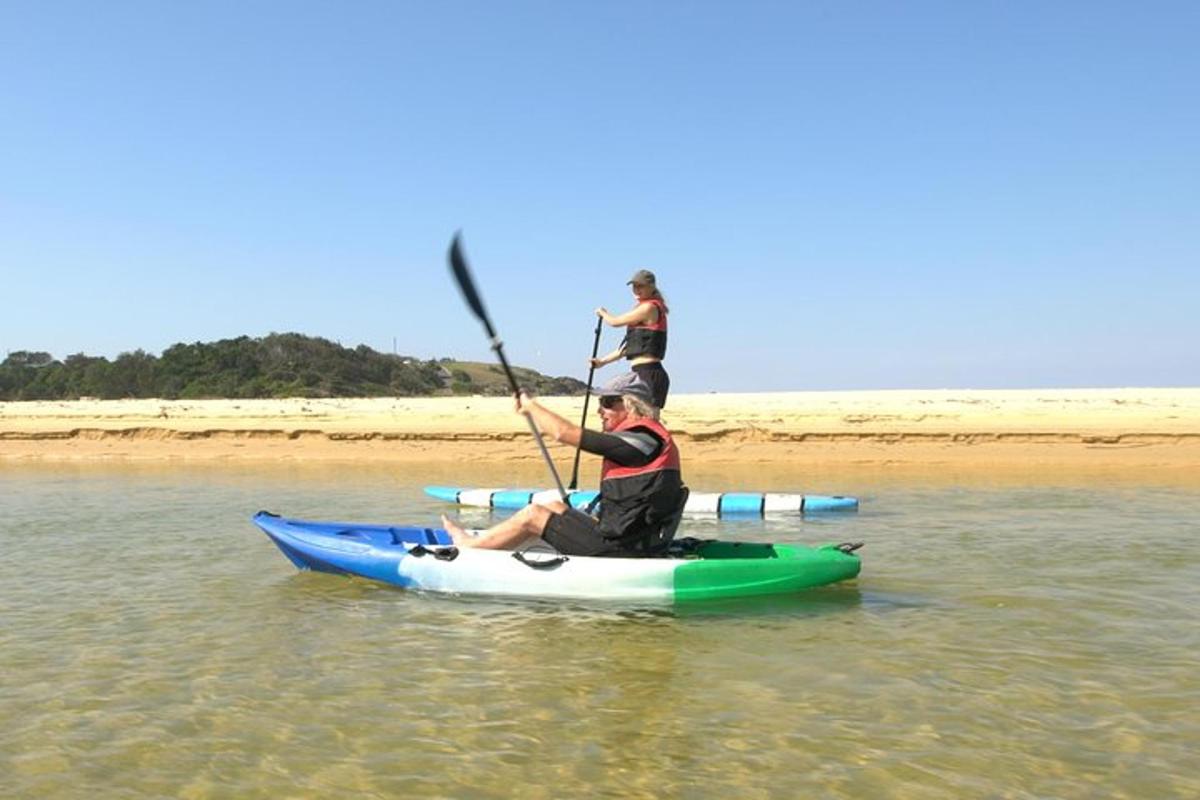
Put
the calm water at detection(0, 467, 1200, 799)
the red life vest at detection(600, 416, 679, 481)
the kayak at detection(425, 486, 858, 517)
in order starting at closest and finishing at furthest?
the calm water at detection(0, 467, 1200, 799)
the red life vest at detection(600, 416, 679, 481)
the kayak at detection(425, 486, 858, 517)

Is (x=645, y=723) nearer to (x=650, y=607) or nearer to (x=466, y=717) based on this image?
(x=466, y=717)

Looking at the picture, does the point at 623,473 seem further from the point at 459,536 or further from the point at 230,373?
the point at 230,373

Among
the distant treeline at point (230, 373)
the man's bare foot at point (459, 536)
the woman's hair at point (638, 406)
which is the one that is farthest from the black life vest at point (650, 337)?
the distant treeline at point (230, 373)

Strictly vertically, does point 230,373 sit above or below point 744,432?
above

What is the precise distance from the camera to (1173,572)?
761 cm

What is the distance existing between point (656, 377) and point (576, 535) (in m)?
2.12

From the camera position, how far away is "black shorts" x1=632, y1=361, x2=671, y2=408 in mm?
8633

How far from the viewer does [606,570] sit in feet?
22.3

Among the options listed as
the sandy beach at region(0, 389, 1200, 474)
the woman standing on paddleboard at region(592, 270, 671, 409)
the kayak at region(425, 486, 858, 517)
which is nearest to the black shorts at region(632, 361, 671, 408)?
the woman standing on paddleboard at region(592, 270, 671, 409)

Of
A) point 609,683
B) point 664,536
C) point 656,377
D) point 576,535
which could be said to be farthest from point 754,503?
point 609,683

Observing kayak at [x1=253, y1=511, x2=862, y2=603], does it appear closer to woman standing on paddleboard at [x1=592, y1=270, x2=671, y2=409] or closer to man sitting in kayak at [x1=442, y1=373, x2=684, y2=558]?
man sitting in kayak at [x1=442, y1=373, x2=684, y2=558]

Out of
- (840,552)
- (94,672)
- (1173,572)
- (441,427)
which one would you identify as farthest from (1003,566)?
(441,427)

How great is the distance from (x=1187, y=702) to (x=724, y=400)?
21701 millimetres

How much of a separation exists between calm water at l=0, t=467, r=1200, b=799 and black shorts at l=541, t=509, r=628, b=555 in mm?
471
